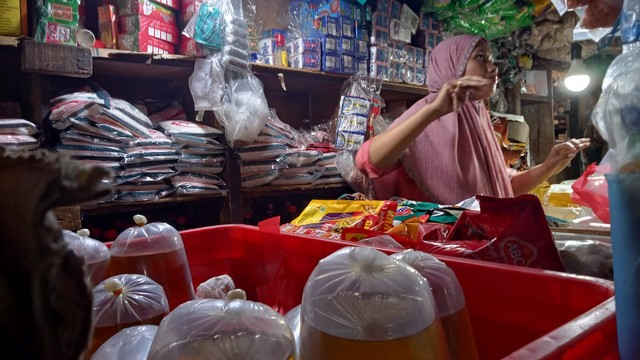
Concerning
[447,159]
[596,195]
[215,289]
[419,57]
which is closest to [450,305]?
[215,289]

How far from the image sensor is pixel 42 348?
19 cm

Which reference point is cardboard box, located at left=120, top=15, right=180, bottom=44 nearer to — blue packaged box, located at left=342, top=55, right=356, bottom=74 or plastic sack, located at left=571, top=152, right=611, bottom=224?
blue packaged box, located at left=342, top=55, right=356, bottom=74

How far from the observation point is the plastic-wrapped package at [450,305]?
43 cm

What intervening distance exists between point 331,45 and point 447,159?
0.95 m

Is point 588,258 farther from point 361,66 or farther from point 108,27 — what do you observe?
point 361,66

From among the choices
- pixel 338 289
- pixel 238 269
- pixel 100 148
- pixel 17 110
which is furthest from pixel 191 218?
pixel 338 289

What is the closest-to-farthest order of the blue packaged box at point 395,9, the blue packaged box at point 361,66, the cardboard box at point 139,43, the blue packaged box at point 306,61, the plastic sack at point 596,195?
the plastic sack at point 596,195, the cardboard box at point 139,43, the blue packaged box at point 306,61, the blue packaged box at point 361,66, the blue packaged box at point 395,9

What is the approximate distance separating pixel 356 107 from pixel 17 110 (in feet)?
5.09

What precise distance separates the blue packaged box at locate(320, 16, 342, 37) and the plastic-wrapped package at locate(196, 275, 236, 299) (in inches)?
75.5

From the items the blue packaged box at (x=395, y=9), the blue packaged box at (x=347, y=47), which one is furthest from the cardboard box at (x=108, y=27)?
the blue packaged box at (x=395, y=9)

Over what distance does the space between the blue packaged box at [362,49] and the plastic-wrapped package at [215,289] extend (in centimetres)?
203

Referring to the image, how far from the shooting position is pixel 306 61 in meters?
2.28

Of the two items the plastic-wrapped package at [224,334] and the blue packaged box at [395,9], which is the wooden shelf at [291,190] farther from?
the plastic-wrapped package at [224,334]

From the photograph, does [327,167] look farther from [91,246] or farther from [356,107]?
[91,246]
